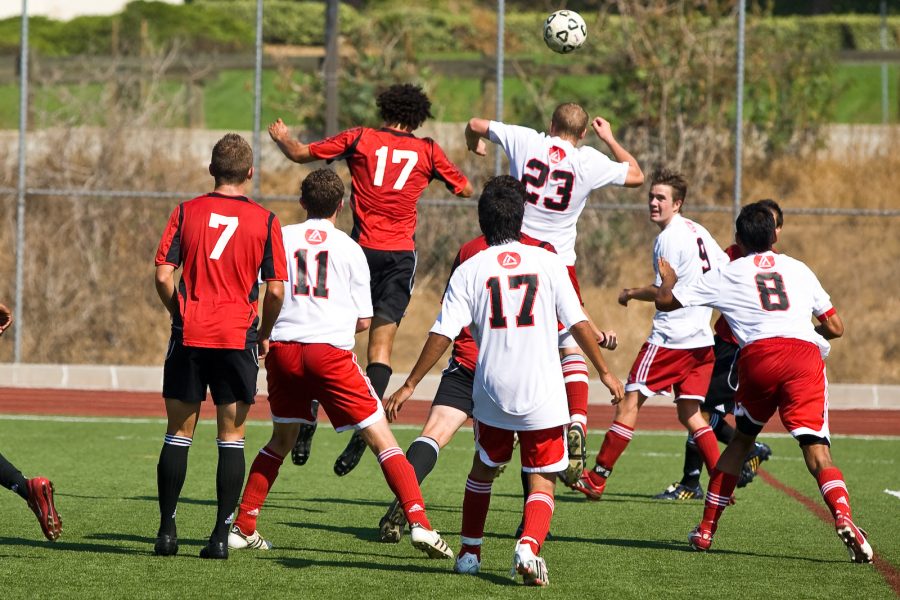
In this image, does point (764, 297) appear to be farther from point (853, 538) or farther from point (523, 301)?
point (523, 301)

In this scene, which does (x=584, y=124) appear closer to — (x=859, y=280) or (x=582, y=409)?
(x=582, y=409)

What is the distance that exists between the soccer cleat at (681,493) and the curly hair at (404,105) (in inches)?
125

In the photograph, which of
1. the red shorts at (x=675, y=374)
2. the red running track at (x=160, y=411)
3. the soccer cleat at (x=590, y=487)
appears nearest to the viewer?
the soccer cleat at (x=590, y=487)

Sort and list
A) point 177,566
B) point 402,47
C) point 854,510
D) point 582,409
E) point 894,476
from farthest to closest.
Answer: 1. point 402,47
2. point 894,476
3. point 854,510
4. point 582,409
5. point 177,566

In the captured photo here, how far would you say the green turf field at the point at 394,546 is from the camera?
604cm

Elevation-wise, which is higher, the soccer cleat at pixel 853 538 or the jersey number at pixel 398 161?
the jersey number at pixel 398 161

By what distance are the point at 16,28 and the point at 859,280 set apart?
21588 millimetres

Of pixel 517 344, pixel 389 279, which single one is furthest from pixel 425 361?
pixel 389 279

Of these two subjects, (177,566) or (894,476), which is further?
(894,476)

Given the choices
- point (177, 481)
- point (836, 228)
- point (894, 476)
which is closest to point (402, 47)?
point (836, 228)

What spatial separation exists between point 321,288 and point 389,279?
210cm

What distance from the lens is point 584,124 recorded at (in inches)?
329

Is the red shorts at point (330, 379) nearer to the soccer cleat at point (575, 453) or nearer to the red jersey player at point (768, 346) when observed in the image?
the soccer cleat at point (575, 453)

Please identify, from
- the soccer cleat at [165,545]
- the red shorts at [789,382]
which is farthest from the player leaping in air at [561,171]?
the soccer cleat at [165,545]
